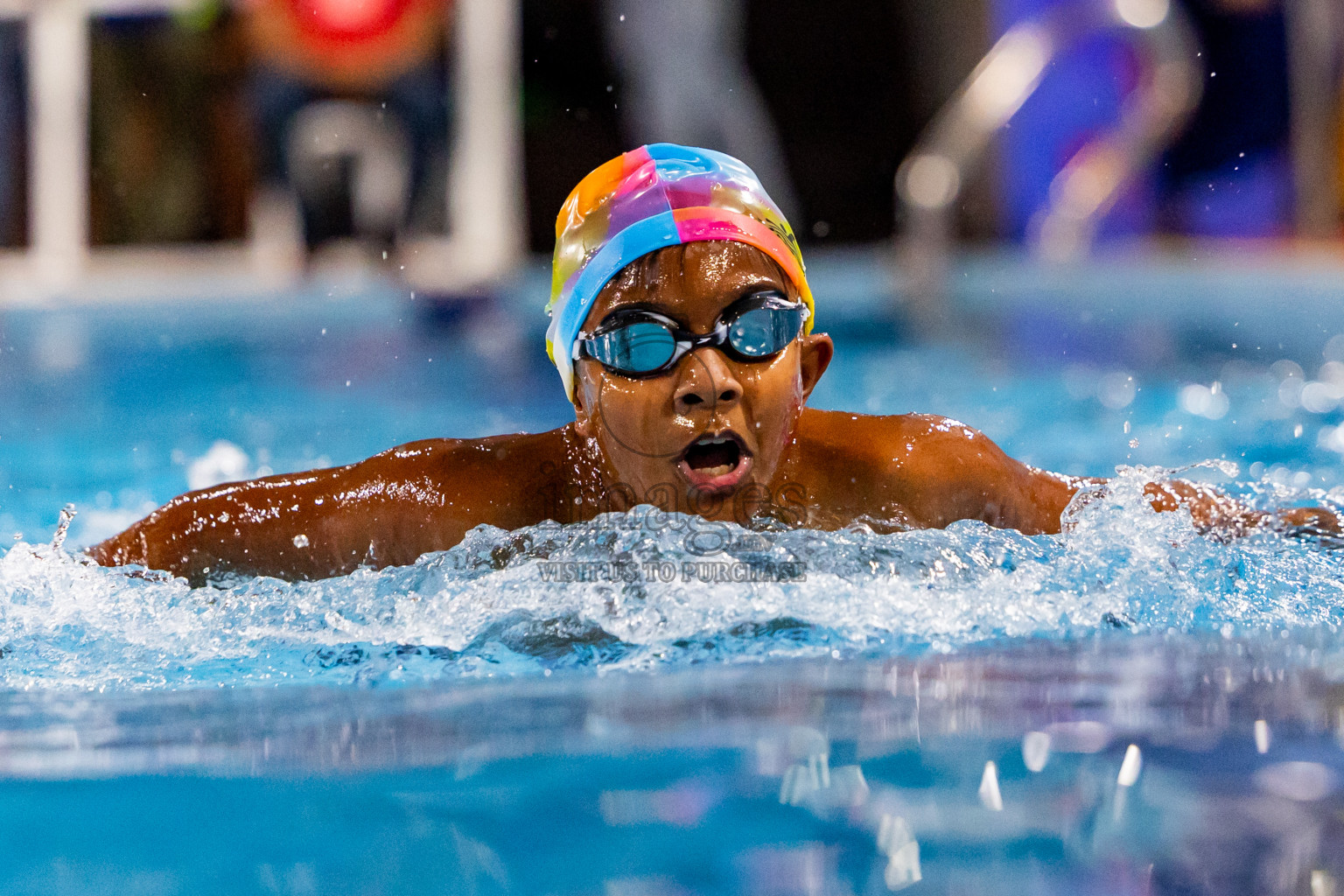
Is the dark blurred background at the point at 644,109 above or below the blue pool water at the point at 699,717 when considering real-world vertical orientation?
above

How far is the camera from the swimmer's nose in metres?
2.15

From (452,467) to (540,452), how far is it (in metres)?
0.16

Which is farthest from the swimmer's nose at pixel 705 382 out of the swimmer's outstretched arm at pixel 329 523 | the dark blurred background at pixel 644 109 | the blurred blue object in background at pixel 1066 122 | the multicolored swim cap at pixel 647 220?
the blurred blue object in background at pixel 1066 122

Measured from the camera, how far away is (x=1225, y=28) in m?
8.98

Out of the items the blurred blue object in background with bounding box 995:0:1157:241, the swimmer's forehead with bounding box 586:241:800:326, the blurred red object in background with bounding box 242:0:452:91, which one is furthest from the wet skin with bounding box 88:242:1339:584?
the blurred red object in background with bounding box 242:0:452:91

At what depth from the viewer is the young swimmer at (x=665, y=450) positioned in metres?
2.21

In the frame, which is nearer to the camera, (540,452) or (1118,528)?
(1118,528)

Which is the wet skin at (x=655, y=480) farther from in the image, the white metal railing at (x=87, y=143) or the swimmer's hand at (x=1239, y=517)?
the white metal railing at (x=87, y=143)

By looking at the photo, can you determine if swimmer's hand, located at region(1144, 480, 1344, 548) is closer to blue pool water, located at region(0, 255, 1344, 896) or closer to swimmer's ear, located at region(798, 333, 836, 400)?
blue pool water, located at region(0, 255, 1344, 896)

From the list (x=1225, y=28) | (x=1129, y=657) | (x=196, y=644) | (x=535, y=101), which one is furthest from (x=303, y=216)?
(x=1129, y=657)

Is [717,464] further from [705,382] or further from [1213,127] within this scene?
[1213,127]

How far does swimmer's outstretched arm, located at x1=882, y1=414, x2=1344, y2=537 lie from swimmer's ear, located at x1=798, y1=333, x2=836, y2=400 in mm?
187

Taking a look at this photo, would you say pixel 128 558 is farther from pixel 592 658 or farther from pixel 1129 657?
pixel 1129 657

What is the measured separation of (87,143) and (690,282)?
32.0 feet
